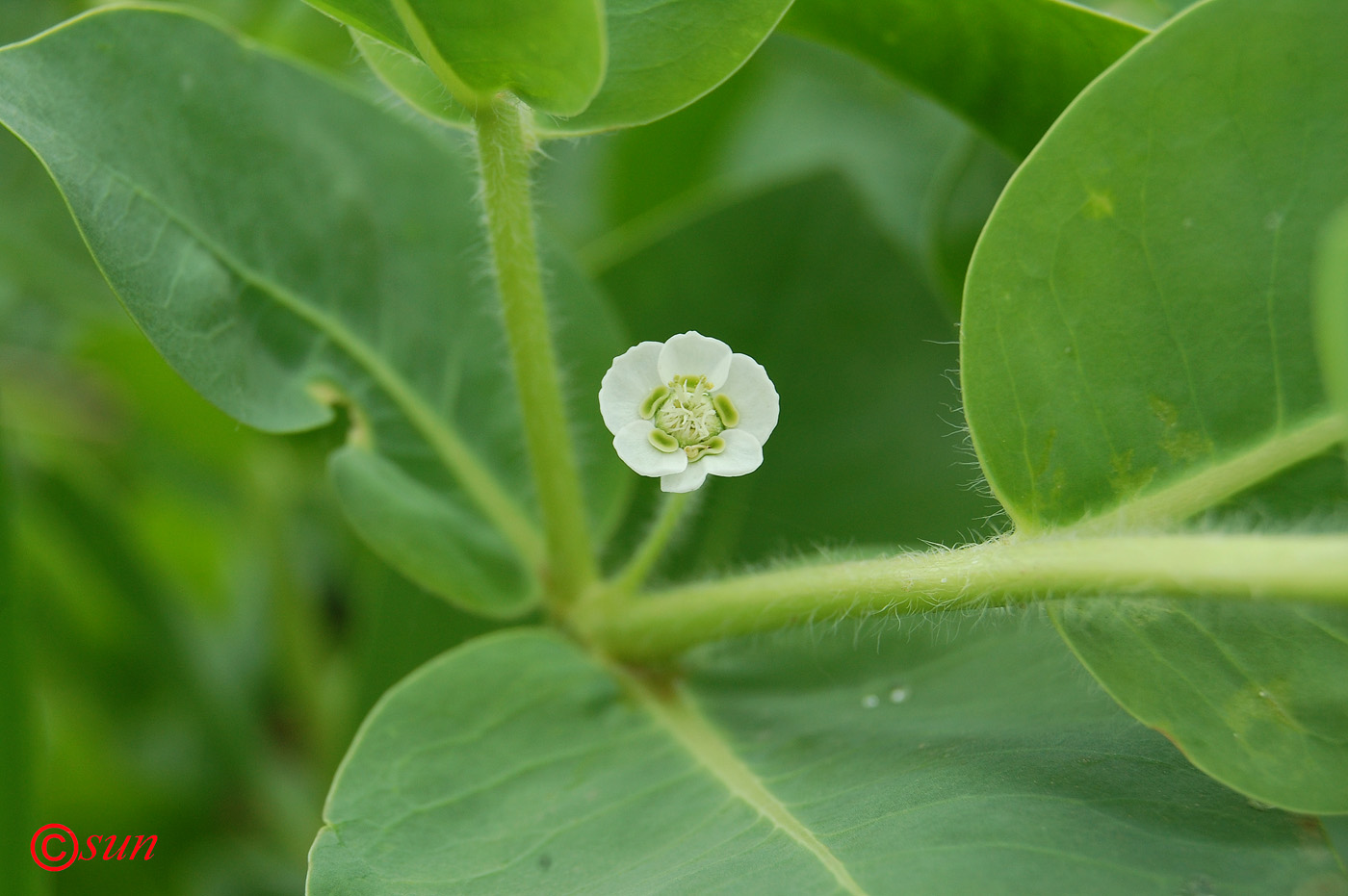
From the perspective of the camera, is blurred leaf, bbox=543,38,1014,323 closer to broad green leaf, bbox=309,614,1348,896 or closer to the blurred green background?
the blurred green background

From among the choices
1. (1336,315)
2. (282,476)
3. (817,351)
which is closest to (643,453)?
(1336,315)

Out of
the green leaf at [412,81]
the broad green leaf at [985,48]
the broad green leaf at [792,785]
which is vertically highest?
the broad green leaf at [985,48]

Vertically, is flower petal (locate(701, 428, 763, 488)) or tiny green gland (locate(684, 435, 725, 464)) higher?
tiny green gland (locate(684, 435, 725, 464))

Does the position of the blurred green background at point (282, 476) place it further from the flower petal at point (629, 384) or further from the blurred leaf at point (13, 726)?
the flower petal at point (629, 384)

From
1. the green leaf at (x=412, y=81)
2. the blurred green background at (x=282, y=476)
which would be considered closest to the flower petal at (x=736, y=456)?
the green leaf at (x=412, y=81)

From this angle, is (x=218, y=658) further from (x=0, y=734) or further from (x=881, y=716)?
(x=881, y=716)

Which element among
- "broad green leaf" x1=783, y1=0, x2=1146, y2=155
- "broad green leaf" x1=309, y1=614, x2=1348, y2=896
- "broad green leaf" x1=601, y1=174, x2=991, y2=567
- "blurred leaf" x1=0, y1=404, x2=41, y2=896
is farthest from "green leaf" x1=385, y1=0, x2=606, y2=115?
"blurred leaf" x1=0, y1=404, x2=41, y2=896

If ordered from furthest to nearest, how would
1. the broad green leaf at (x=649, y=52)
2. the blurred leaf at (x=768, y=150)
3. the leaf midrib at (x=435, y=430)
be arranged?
1. the blurred leaf at (x=768, y=150)
2. the leaf midrib at (x=435, y=430)
3. the broad green leaf at (x=649, y=52)
